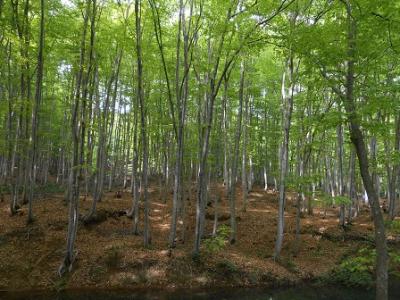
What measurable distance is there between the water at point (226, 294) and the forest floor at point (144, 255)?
1.65 feet

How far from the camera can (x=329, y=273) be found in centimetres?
1298

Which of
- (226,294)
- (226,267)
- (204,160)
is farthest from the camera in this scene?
(226,267)

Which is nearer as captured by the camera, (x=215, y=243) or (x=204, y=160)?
(x=204, y=160)

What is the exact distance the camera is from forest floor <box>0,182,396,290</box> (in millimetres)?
11148

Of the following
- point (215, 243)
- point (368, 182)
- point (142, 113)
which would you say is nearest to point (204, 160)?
point (142, 113)

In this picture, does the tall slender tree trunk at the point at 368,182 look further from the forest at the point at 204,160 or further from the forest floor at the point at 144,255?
the forest floor at the point at 144,255

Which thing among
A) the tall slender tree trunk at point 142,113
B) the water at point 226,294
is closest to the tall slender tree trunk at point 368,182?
the water at point 226,294

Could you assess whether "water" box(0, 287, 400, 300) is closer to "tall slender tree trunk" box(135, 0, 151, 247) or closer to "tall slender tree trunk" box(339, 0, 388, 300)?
"tall slender tree trunk" box(135, 0, 151, 247)

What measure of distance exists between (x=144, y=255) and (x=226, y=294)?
339cm

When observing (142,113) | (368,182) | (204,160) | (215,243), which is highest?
(142,113)

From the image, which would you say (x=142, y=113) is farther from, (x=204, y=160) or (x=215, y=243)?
(x=215, y=243)

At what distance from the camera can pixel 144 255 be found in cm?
1228

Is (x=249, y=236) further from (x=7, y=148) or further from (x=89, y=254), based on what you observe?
(x=7, y=148)

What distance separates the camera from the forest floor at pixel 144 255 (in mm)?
11148
